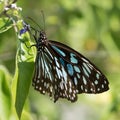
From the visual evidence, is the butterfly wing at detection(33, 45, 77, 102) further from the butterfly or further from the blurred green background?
the blurred green background

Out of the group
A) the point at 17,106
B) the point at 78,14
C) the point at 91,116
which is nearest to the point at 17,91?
the point at 17,106

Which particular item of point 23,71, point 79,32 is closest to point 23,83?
point 23,71

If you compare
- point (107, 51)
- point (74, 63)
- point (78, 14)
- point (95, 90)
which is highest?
point (78, 14)

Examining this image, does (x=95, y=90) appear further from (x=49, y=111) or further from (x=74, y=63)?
(x=49, y=111)

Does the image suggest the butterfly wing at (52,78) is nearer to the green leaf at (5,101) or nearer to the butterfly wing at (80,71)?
the butterfly wing at (80,71)

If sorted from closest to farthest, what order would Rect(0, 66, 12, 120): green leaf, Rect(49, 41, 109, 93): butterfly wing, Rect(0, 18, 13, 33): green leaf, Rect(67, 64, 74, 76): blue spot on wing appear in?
Rect(0, 66, 12, 120): green leaf → Rect(0, 18, 13, 33): green leaf → Rect(49, 41, 109, 93): butterfly wing → Rect(67, 64, 74, 76): blue spot on wing

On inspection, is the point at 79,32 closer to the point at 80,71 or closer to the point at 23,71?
the point at 80,71

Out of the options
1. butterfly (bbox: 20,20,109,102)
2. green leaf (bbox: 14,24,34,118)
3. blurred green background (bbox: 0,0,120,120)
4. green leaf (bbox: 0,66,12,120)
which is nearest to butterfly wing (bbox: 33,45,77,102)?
butterfly (bbox: 20,20,109,102)

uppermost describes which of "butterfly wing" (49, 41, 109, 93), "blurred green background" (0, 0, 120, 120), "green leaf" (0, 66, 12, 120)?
"blurred green background" (0, 0, 120, 120)
